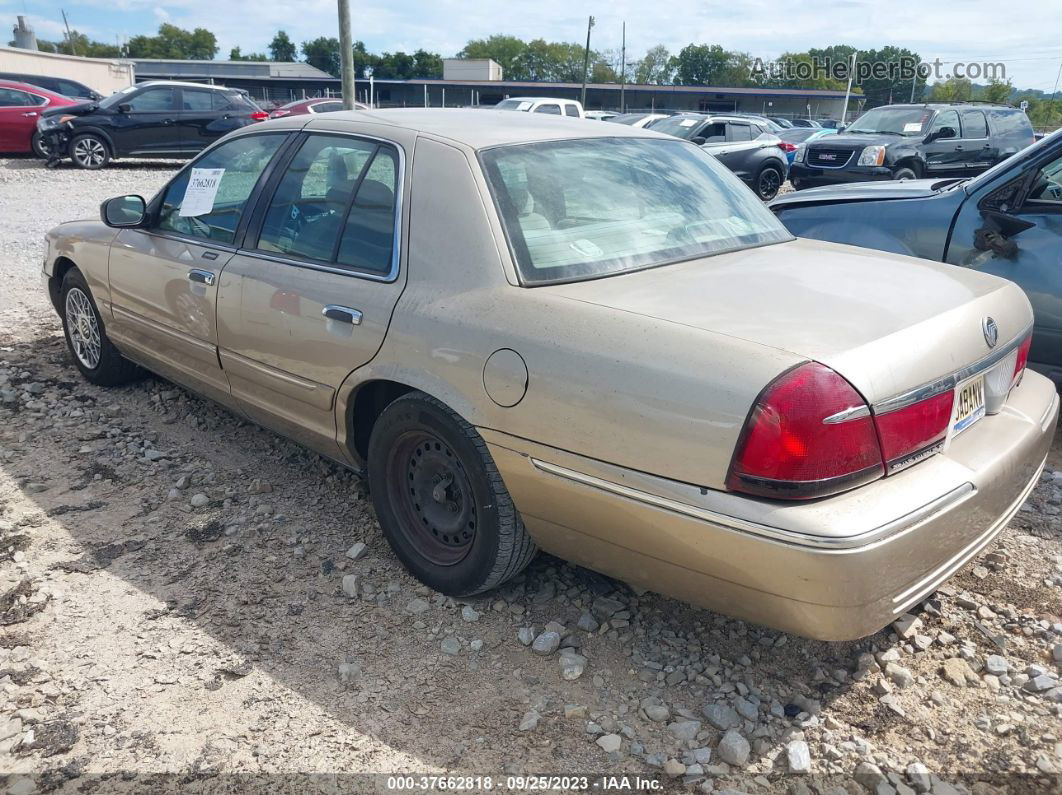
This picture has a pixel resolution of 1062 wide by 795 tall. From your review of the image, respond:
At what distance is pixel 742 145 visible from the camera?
16.1 metres

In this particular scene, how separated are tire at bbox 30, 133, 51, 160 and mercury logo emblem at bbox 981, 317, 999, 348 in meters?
16.9

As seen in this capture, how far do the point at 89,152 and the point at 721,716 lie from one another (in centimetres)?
1644

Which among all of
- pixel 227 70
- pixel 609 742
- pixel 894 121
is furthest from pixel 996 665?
pixel 227 70

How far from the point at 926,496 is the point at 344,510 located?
2.37 metres

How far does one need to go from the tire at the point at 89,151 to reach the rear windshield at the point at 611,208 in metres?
15.0

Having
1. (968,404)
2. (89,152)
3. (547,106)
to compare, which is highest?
(547,106)

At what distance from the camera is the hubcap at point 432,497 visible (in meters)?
2.84

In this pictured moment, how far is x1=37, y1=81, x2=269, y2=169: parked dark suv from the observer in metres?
15.2

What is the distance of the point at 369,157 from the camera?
3.17 metres

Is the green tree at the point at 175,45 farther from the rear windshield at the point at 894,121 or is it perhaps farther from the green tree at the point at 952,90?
the rear windshield at the point at 894,121

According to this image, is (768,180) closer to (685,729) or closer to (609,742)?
(685,729)

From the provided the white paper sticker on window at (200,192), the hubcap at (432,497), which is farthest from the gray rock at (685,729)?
the white paper sticker on window at (200,192)

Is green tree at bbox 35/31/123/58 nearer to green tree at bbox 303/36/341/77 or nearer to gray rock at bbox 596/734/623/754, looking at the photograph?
green tree at bbox 303/36/341/77

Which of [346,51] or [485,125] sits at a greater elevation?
[346,51]
